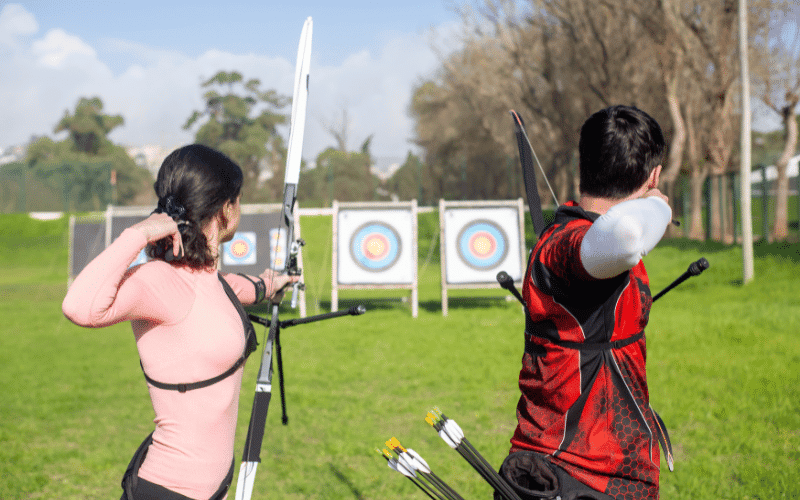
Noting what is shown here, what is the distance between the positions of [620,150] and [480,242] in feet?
29.7

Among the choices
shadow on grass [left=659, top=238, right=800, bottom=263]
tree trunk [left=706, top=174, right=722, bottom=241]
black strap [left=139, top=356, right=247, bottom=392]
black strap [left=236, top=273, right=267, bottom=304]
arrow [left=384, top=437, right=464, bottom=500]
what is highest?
tree trunk [left=706, top=174, right=722, bottom=241]

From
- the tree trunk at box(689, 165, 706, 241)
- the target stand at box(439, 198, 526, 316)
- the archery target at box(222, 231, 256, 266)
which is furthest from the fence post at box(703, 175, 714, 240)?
the archery target at box(222, 231, 256, 266)

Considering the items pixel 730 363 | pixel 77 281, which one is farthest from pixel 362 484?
pixel 730 363

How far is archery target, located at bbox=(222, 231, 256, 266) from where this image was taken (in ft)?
35.5

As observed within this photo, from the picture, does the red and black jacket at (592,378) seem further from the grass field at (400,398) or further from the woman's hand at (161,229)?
the grass field at (400,398)

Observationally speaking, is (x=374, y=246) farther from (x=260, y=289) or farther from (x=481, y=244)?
(x=260, y=289)

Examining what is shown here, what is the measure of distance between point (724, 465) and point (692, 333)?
4000mm

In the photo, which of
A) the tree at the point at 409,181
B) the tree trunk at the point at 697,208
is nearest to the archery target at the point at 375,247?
the tree trunk at the point at 697,208

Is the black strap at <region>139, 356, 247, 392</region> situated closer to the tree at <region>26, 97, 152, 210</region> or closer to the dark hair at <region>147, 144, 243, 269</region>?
the dark hair at <region>147, 144, 243, 269</region>

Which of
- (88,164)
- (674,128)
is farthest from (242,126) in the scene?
(674,128)

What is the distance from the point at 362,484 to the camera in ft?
11.6

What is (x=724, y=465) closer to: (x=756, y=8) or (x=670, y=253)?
(x=670, y=253)

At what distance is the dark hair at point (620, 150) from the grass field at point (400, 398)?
2.36 m

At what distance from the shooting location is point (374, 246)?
1040 centimetres
